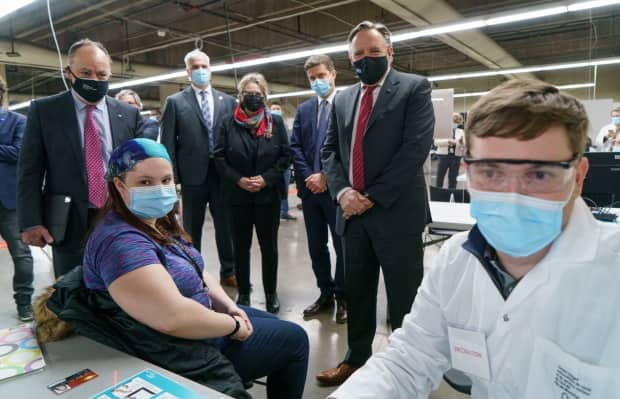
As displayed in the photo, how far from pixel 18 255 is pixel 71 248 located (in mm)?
999

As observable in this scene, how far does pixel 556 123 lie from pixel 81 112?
2016 millimetres

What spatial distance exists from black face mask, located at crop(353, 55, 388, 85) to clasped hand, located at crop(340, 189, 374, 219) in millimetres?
527

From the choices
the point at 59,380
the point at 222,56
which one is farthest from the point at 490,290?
the point at 222,56

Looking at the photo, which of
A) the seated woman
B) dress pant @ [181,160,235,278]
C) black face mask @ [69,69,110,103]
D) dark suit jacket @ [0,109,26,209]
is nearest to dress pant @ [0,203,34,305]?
dark suit jacket @ [0,109,26,209]

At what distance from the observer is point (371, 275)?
6.34 ft

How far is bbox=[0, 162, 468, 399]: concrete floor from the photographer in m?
2.15

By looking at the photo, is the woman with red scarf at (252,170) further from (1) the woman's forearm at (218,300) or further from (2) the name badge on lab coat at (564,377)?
(2) the name badge on lab coat at (564,377)

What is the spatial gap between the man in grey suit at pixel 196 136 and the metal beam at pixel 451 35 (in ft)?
11.7

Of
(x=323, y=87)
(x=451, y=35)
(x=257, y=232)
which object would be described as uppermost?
(x=451, y=35)

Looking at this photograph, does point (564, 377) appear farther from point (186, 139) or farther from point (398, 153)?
point (186, 139)

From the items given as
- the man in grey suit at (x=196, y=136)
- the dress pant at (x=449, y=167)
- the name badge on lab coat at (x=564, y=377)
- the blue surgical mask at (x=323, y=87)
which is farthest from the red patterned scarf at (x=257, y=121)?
the dress pant at (x=449, y=167)

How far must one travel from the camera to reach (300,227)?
5.51 m

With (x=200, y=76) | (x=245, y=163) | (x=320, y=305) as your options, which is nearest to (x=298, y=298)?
(x=320, y=305)

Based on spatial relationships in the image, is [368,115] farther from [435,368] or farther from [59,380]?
[59,380]
